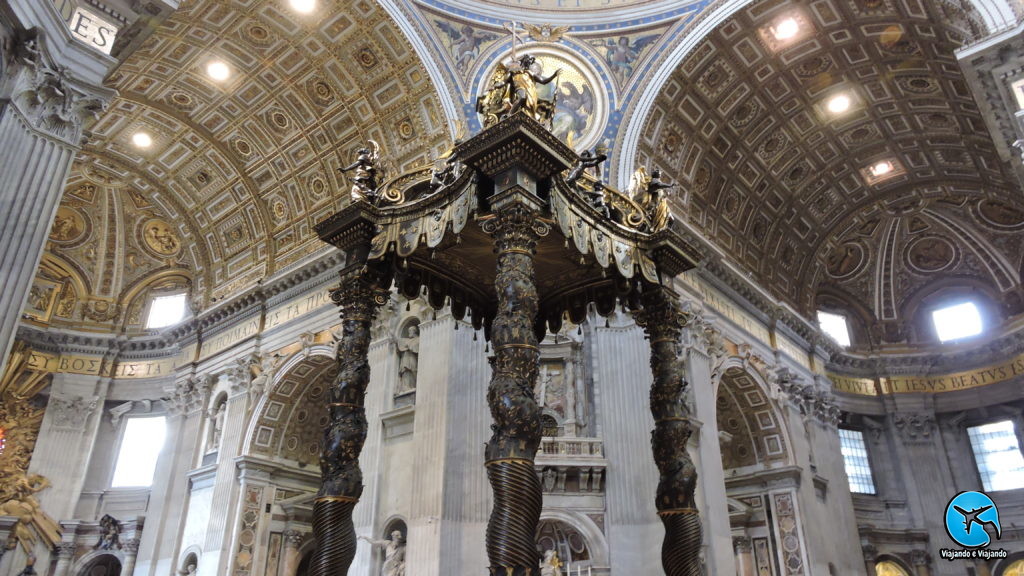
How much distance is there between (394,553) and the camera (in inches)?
435

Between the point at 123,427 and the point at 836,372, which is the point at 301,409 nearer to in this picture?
the point at 123,427

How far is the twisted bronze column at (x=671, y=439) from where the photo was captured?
6.32 meters

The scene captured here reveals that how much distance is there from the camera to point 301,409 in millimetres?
16406

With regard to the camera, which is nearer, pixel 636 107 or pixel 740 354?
pixel 636 107

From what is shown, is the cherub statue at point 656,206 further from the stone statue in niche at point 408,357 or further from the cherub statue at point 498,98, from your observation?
the stone statue in niche at point 408,357

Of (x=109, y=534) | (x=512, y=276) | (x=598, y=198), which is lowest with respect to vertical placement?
(x=109, y=534)

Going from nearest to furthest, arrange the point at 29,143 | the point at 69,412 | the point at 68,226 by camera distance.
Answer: the point at 29,143 → the point at 69,412 → the point at 68,226

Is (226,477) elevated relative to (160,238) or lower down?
lower down

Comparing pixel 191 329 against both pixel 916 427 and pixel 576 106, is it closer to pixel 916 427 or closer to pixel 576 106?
pixel 576 106

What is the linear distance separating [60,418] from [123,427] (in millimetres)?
1425

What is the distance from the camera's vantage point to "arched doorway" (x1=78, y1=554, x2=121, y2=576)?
17.3 metres

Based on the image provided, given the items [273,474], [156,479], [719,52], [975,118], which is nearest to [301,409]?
[273,474]

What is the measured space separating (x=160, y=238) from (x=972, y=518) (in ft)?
68.0

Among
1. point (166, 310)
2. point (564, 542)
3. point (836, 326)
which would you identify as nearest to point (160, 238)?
point (166, 310)
